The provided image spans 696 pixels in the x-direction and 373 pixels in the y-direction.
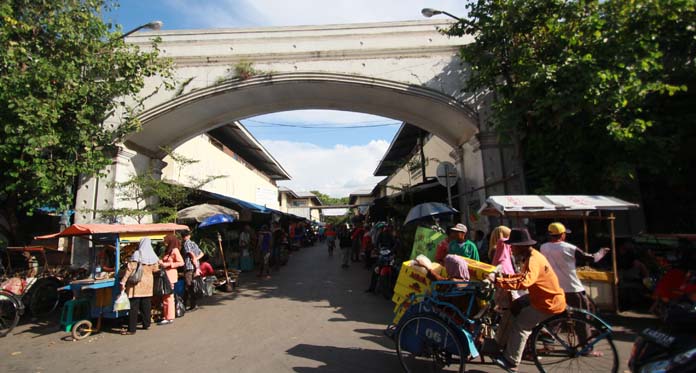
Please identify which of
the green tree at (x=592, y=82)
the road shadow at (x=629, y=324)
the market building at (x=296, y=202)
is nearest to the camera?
the road shadow at (x=629, y=324)

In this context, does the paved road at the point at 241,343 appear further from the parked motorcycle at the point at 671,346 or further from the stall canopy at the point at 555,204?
the stall canopy at the point at 555,204

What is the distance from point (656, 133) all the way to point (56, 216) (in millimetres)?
14703

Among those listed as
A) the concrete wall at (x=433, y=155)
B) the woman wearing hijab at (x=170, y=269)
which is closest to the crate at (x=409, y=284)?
the woman wearing hijab at (x=170, y=269)

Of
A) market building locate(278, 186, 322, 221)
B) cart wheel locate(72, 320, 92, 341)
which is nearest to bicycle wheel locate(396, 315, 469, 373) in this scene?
cart wheel locate(72, 320, 92, 341)

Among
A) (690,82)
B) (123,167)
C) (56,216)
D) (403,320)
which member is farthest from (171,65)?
(690,82)

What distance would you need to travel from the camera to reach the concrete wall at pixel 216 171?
47.7 ft

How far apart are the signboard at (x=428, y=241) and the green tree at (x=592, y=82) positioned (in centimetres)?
259

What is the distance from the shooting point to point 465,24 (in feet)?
26.9

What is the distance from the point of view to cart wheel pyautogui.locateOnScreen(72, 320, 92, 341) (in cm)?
545

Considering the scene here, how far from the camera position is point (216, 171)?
18016 mm

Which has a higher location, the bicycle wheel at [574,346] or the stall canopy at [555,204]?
the stall canopy at [555,204]

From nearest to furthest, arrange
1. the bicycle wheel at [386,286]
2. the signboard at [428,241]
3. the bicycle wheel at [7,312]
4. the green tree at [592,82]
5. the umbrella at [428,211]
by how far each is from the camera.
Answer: the bicycle wheel at [7,312] → the green tree at [592,82] → the signboard at [428,241] → the umbrella at [428,211] → the bicycle wheel at [386,286]

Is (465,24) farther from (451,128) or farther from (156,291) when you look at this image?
(156,291)

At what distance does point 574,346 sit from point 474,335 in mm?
943
